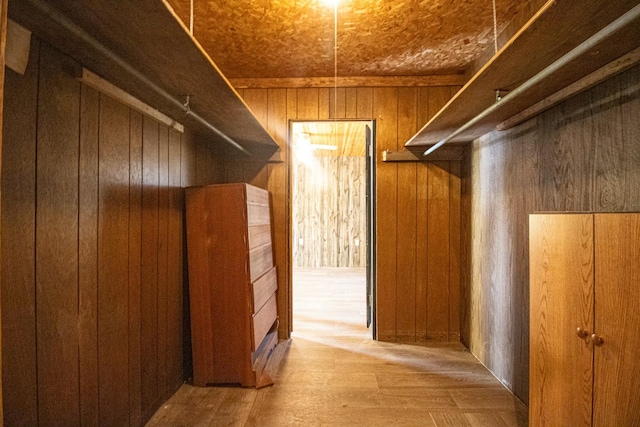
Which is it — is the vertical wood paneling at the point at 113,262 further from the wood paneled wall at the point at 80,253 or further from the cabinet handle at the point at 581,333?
the cabinet handle at the point at 581,333

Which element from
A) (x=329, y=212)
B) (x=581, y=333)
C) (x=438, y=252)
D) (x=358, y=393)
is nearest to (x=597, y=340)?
(x=581, y=333)

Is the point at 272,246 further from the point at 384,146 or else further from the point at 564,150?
the point at 564,150

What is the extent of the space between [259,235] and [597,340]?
1892 millimetres

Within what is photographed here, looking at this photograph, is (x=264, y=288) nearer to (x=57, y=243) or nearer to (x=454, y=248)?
(x=57, y=243)

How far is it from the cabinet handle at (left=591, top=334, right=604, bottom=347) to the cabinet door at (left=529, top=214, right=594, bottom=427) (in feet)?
0.08

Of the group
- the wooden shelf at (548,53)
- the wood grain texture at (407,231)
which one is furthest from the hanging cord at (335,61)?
the wooden shelf at (548,53)

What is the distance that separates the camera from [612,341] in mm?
985

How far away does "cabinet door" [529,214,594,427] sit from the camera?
1.08 meters

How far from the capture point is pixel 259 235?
231cm

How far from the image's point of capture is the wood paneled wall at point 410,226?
109 inches

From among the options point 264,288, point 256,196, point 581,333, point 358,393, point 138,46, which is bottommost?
point 358,393

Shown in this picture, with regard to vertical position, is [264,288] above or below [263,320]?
above

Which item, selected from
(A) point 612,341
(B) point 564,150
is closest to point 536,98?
(B) point 564,150

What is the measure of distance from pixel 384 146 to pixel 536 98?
129cm
